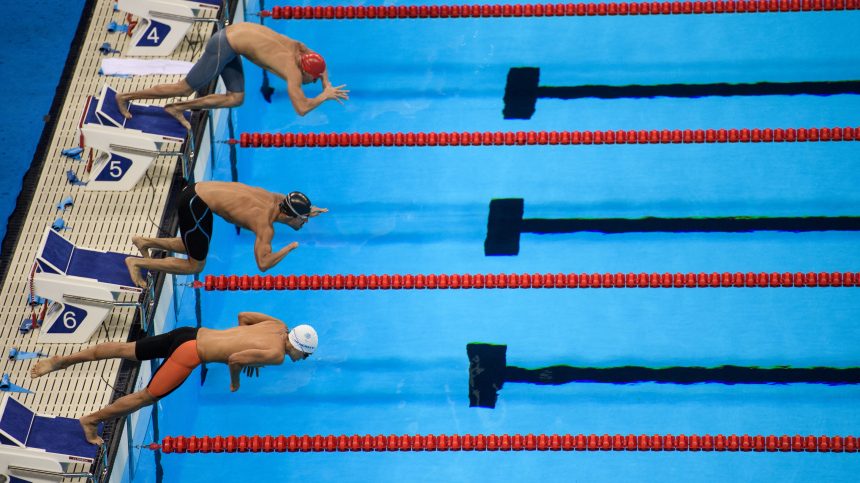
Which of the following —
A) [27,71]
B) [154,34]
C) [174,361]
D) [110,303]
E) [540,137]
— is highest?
[27,71]

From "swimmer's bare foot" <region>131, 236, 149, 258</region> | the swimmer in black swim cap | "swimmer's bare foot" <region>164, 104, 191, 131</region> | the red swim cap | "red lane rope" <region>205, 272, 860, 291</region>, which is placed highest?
the red swim cap

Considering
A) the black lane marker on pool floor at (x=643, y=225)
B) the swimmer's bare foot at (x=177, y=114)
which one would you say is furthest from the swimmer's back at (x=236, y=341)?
the black lane marker on pool floor at (x=643, y=225)

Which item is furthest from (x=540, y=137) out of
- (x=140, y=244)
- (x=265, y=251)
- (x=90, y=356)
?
(x=90, y=356)

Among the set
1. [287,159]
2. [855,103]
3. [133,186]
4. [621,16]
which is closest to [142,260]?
[133,186]

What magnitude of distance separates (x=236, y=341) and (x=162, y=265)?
87cm

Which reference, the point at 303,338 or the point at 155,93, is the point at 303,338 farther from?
the point at 155,93

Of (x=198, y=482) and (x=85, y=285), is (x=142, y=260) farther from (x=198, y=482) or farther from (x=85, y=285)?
(x=198, y=482)

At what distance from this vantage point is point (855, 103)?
653 cm

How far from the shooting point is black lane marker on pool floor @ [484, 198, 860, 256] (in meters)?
5.93

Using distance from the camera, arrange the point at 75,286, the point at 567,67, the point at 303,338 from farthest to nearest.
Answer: the point at 567,67 < the point at 75,286 < the point at 303,338

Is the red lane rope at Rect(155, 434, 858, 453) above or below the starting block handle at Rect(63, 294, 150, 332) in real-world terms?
below

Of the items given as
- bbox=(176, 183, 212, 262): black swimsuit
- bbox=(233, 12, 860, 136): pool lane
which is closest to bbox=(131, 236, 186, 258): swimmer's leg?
bbox=(176, 183, 212, 262): black swimsuit

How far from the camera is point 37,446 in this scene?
4457 mm

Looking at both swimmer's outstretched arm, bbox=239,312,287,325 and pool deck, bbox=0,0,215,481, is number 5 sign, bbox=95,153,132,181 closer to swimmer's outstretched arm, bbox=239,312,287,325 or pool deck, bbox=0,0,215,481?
pool deck, bbox=0,0,215,481
